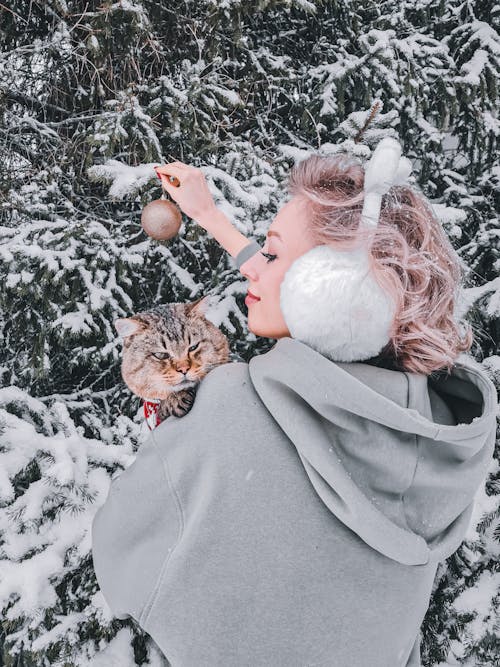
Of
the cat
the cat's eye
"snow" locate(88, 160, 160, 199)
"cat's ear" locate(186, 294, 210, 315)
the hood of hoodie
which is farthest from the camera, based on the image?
"snow" locate(88, 160, 160, 199)

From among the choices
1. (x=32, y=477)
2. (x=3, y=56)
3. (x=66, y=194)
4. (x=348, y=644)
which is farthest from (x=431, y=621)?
(x=3, y=56)

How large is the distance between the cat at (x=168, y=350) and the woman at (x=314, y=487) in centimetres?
Result: 40

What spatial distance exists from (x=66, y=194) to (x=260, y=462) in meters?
2.58

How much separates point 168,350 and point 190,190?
2.23 feet

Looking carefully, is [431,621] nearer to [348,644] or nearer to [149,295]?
[348,644]

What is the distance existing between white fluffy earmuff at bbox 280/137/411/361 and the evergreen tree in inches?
56.1

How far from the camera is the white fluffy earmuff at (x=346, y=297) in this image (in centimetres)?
117

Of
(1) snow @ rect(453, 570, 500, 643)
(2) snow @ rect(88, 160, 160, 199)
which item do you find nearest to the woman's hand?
(2) snow @ rect(88, 160, 160, 199)

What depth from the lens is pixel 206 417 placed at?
47.3 inches

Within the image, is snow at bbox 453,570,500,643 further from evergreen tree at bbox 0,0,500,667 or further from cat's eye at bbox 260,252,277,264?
cat's eye at bbox 260,252,277,264

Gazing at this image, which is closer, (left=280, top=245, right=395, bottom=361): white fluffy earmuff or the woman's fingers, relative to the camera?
(left=280, top=245, right=395, bottom=361): white fluffy earmuff

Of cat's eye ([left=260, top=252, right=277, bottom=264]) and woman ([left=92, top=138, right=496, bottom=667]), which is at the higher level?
cat's eye ([left=260, top=252, right=277, bottom=264])

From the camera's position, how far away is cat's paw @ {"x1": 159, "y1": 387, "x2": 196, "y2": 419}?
1.36 metres

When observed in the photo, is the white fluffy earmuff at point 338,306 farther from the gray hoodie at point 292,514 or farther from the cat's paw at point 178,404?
the cat's paw at point 178,404
